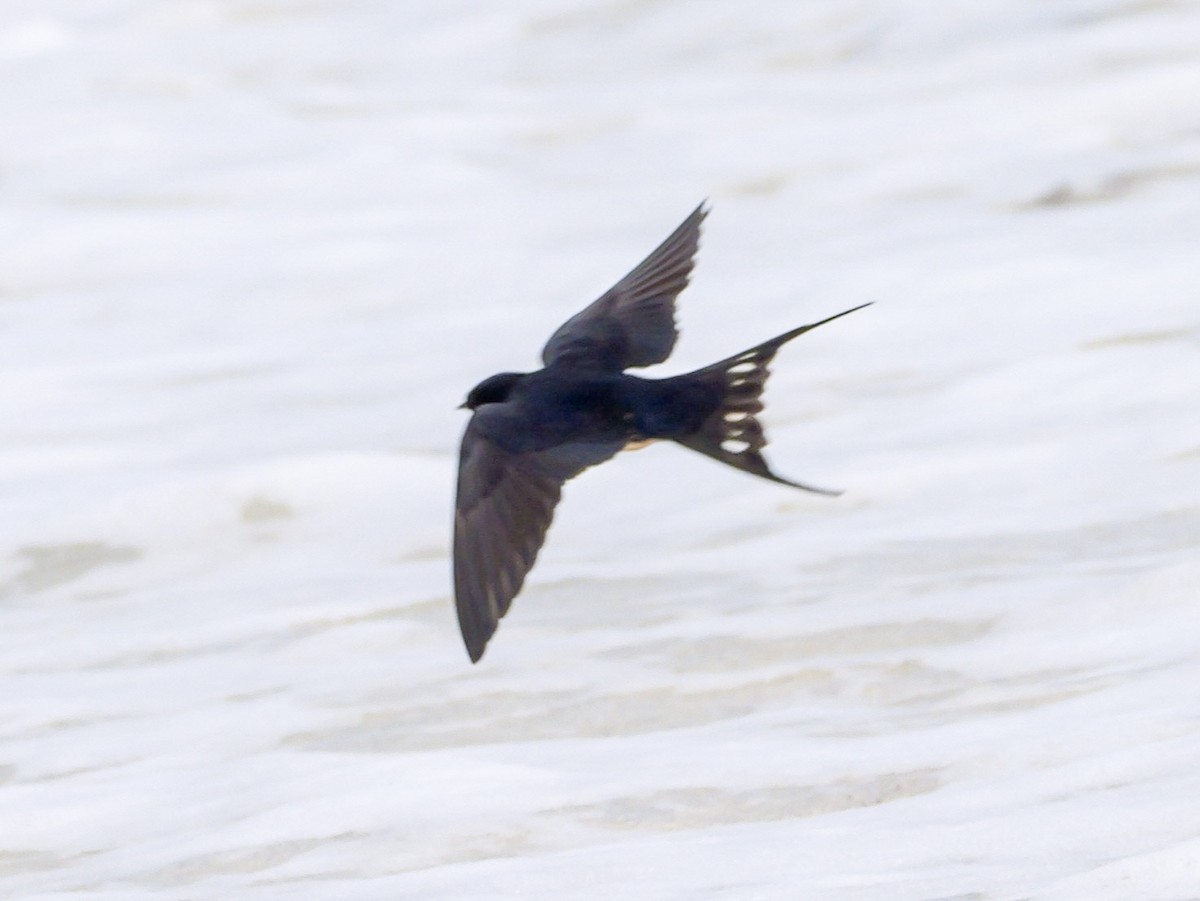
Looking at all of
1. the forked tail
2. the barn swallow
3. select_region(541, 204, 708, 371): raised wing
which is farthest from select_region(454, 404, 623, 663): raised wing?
select_region(541, 204, 708, 371): raised wing

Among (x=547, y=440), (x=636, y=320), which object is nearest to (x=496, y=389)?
(x=547, y=440)

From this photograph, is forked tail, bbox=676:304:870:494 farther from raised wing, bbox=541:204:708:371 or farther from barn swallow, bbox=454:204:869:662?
raised wing, bbox=541:204:708:371

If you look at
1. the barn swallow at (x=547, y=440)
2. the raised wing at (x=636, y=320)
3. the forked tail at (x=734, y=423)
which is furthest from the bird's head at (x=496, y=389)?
the forked tail at (x=734, y=423)

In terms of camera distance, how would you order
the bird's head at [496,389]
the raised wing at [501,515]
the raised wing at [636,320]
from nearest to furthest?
the raised wing at [501,515] → the bird's head at [496,389] → the raised wing at [636,320]

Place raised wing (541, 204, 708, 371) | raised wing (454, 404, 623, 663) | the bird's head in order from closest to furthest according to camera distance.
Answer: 1. raised wing (454, 404, 623, 663)
2. the bird's head
3. raised wing (541, 204, 708, 371)

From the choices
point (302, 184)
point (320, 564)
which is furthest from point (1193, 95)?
point (320, 564)

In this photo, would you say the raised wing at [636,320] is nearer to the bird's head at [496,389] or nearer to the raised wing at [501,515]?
the bird's head at [496,389]

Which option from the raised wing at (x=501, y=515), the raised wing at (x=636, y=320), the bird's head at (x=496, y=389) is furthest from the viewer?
the raised wing at (x=636, y=320)
